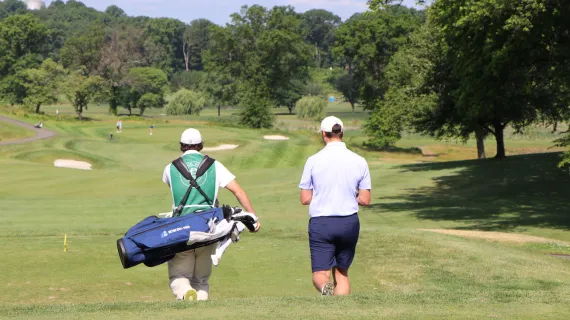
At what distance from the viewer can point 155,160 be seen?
58.1 meters

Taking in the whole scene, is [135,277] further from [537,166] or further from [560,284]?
[537,166]

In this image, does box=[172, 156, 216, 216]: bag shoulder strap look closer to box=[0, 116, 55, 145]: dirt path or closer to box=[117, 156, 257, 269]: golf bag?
box=[117, 156, 257, 269]: golf bag

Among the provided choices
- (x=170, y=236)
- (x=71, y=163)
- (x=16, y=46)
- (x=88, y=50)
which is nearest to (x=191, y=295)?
(x=170, y=236)

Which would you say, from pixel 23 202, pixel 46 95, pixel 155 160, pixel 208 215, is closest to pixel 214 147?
pixel 155 160

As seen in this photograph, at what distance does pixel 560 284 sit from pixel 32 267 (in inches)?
336

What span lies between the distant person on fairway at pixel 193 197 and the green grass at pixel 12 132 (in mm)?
62429

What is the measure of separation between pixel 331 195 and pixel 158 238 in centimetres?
192

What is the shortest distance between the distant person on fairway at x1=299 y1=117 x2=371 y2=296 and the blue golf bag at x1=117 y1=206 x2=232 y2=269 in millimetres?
1174

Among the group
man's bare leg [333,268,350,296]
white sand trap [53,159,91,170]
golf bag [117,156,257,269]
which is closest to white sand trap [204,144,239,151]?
white sand trap [53,159,91,170]

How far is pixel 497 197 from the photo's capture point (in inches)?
1303

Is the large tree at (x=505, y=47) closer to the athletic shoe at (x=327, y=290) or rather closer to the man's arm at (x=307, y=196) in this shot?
the man's arm at (x=307, y=196)

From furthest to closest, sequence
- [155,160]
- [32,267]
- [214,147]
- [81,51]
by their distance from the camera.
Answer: [81,51] → [214,147] → [155,160] → [32,267]

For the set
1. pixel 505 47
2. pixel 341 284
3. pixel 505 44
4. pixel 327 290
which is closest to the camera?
pixel 327 290

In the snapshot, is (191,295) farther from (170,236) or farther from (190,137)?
(190,137)
